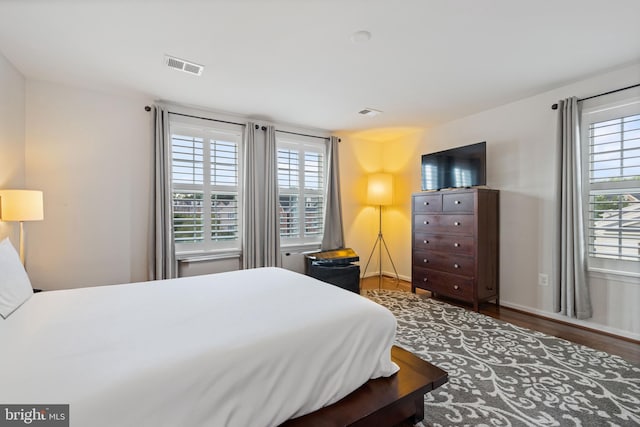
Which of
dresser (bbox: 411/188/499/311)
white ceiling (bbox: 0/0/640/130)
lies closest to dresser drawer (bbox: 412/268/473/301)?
dresser (bbox: 411/188/499/311)

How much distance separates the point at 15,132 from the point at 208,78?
5.96 feet

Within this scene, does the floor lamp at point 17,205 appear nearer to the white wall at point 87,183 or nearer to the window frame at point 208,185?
the white wall at point 87,183

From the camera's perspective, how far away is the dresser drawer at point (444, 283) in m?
3.44

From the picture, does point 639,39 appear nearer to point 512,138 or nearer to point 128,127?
point 512,138

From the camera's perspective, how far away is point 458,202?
356 cm

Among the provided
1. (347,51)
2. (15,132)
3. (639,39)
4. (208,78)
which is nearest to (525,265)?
(639,39)

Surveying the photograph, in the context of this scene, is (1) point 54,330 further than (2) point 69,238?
No

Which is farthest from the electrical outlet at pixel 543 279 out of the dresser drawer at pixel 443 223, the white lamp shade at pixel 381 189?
the white lamp shade at pixel 381 189

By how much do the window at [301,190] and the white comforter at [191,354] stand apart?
2648 millimetres

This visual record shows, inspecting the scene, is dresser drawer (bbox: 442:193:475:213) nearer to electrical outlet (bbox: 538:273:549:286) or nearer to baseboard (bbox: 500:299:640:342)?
electrical outlet (bbox: 538:273:549:286)

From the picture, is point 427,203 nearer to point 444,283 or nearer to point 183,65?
point 444,283

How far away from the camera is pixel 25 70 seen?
2.70m

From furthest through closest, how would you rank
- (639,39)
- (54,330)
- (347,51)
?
(347,51), (639,39), (54,330)

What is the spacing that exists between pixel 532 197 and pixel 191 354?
3.84m
